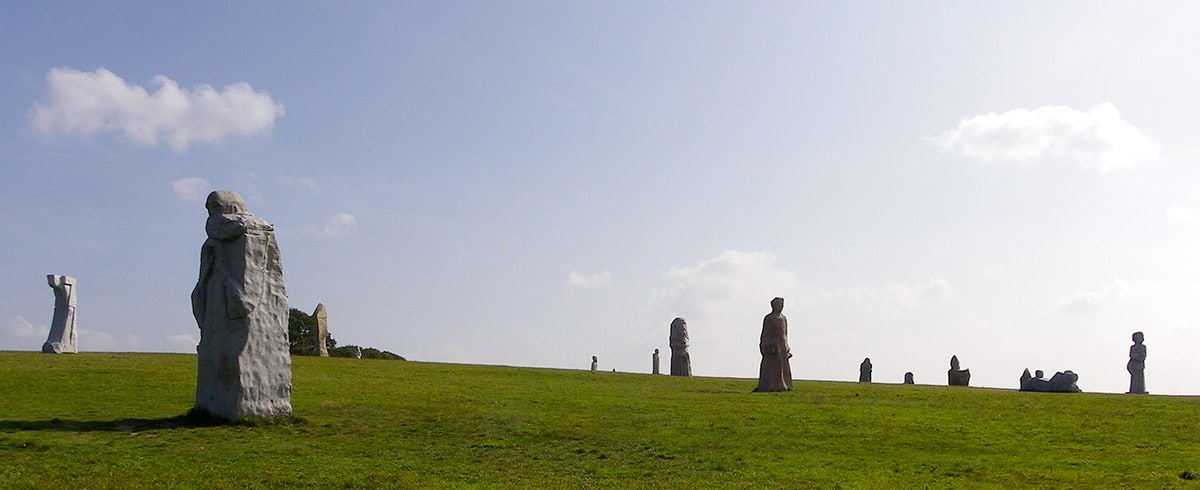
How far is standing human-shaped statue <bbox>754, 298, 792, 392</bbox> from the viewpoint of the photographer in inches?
1515

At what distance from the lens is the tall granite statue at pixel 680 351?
55.0 m

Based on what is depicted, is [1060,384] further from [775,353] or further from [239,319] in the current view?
[239,319]

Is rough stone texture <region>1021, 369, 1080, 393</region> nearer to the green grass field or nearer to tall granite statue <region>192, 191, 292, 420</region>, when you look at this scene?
the green grass field

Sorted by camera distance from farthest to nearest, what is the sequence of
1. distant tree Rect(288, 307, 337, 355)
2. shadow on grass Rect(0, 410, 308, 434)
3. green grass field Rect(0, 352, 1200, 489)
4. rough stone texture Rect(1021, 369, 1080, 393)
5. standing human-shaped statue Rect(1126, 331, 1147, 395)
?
distant tree Rect(288, 307, 337, 355), standing human-shaped statue Rect(1126, 331, 1147, 395), rough stone texture Rect(1021, 369, 1080, 393), shadow on grass Rect(0, 410, 308, 434), green grass field Rect(0, 352, 1200, 489)

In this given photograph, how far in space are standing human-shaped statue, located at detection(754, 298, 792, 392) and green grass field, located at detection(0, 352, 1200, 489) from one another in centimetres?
511

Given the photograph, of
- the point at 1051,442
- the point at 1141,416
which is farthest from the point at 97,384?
the point at 1141,416

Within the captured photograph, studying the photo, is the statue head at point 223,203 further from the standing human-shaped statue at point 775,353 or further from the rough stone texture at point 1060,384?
the rough stone texture at point 1060,384

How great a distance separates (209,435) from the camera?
20.4 metres

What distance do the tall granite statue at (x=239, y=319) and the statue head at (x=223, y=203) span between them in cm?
2

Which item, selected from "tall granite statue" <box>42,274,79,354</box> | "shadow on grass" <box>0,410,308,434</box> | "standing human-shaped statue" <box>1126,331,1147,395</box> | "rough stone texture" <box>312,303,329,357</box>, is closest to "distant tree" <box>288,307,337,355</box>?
"rough stone texture" <box>312,303,329,357</box>

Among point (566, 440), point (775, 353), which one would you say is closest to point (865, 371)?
point (775, 353)

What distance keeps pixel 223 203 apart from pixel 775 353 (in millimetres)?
22329

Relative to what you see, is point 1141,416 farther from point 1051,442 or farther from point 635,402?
point 635,402

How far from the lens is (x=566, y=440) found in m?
21.6
